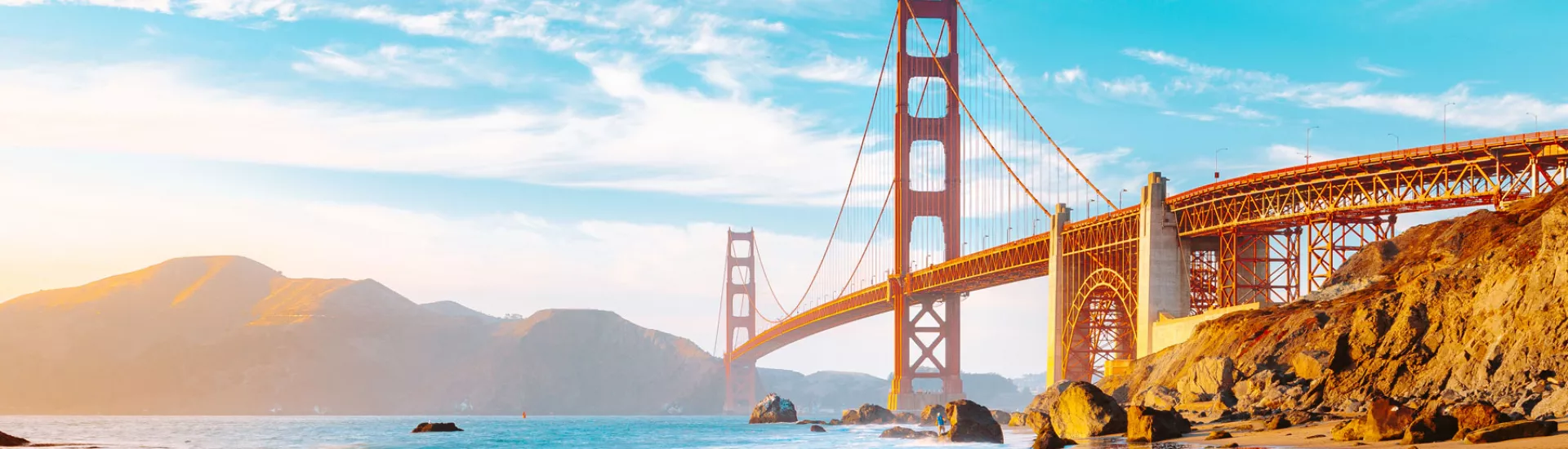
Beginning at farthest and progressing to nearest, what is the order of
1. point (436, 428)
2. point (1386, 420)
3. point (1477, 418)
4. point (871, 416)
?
1. point (436, 428)
2. point (871, 416)
3. point (1386, 420)
4. point (1477, 418)

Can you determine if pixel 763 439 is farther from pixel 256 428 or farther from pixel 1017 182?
pixel 256 428

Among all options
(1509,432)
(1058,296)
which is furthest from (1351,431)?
(1058,296)

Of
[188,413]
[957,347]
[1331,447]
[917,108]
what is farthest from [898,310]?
[188,413]

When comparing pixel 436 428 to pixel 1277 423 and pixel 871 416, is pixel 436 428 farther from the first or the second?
pixel 1277 423

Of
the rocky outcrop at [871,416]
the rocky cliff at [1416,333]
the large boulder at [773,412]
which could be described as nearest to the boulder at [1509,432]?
the rocky cliff at [1416,333]

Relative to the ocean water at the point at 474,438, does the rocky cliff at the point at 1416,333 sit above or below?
above

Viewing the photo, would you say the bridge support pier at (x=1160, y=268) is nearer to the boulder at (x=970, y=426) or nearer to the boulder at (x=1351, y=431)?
the boulder at (x=970, y=426)
